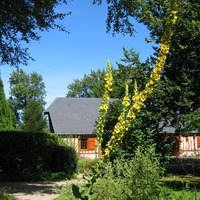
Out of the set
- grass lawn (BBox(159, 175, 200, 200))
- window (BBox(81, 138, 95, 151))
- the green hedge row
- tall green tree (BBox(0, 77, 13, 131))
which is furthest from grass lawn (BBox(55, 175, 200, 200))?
window (BBox(81, 138, 95, 151))

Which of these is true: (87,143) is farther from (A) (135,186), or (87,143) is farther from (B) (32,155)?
(A) (135,186)

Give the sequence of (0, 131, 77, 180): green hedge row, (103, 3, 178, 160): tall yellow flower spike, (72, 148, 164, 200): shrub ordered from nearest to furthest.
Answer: (103, 3, 178, 160): tall yellow flower spike → (72, 148, 164, 200): shrub → (0, 131, 77, 180): green hedge row

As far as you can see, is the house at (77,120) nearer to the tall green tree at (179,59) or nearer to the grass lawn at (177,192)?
the tall green tree at (179,59)

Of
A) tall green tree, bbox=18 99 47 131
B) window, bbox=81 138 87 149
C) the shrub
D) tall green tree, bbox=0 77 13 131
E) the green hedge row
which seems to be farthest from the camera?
tall green tree, bbox=18 99 47 131

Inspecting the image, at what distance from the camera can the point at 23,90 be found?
4881 cm

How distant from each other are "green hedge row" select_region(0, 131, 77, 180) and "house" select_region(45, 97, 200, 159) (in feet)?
28.4

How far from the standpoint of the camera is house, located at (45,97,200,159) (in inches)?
898

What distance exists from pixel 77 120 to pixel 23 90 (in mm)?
27862

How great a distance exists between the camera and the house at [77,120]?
22750mm

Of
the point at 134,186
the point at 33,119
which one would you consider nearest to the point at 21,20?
the point at 134,186

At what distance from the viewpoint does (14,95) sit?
49000mm

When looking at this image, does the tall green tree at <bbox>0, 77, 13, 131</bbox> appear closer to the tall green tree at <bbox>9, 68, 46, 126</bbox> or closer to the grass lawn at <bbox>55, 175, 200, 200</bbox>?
the grass lawn at <bbox>55, 175, 200, 200</bbox>

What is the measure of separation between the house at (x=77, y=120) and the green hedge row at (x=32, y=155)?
8267 mm

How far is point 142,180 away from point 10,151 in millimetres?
9648
